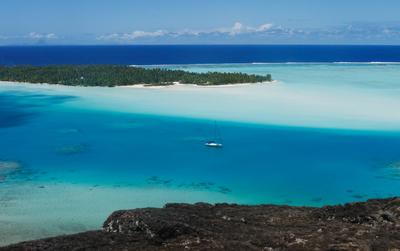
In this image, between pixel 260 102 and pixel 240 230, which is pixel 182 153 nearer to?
pixel 240 230

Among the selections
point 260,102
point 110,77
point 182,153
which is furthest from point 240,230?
point 110,77

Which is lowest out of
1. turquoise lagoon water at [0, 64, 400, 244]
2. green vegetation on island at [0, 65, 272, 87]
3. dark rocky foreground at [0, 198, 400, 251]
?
turquoise lagoon water at [0, 64, 400, 244]

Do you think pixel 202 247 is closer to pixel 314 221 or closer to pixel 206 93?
pixel 314 221

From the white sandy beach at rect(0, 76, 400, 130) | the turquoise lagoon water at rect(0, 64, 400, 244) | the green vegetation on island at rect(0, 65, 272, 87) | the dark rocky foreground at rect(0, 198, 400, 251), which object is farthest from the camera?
the green vegetation on island at rect(0, 65, 272, 87)

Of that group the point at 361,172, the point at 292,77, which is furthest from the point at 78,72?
the point at 361,172

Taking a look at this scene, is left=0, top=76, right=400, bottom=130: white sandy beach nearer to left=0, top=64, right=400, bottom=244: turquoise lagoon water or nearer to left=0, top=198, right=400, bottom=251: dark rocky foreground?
left=0, top=64, right=400, bottom=244: turquoise lagoon water

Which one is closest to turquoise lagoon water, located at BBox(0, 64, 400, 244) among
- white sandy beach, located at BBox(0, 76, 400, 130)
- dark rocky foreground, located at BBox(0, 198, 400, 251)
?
white sandy beach, located at BBox(0, 76, 400, 130)

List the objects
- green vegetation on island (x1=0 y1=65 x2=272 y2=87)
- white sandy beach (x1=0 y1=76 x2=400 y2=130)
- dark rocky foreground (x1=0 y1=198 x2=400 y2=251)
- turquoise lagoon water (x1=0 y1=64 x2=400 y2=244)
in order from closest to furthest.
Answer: dark rocky foreground (x1=0 y1=198 x2=400 y2=251) → turquoise lagoon water (x1=0 y1=64 x2=400 y2=244) → white sandy beach (x1=0 y1=76 x2=400 y2=130) → green vegetation on island (x1=0 y1=65 x2=272 y2=87)
